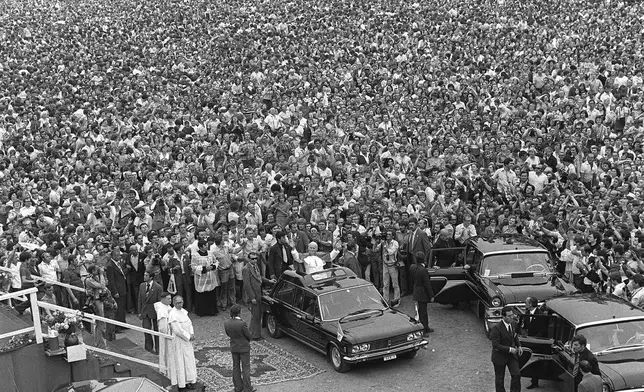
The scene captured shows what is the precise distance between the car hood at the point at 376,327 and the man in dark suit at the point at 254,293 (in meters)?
1.99

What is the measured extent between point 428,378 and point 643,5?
25.6m

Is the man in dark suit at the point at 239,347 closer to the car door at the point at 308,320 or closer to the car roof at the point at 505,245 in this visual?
the car door at the point at 308,320

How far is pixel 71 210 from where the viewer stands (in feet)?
69.8

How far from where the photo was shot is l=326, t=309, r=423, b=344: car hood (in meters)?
16.1

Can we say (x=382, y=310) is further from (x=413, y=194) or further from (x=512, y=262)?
(x=413, y=194)

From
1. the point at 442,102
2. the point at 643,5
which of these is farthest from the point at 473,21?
the point at 442,102

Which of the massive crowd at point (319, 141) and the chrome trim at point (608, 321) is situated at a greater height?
the massive crowd at point (319, 141)

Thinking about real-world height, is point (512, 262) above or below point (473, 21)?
below

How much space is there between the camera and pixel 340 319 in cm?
1670

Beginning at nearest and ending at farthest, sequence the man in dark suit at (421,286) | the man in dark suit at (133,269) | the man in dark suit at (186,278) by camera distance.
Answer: the man in dark suit at (421,286) < the man in dark suit at (133,269) < the man in dark suit at (186,278)

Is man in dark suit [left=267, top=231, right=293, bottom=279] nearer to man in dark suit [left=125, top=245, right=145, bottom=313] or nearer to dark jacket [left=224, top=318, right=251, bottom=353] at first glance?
man in dark suit [left=125, top=245, right=145, bottom=313]

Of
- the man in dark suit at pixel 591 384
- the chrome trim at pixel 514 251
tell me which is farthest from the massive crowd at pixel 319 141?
the man in dark suit at pixel 591 384

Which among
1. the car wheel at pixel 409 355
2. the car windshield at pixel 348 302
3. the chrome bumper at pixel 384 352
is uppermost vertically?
the car windshield at pixel 348 302

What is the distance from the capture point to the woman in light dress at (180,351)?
15.1 metres
